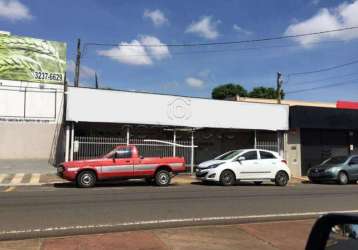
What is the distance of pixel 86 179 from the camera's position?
1903 cm

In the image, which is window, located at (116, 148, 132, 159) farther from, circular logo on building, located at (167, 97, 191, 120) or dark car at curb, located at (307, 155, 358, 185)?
dark car at curb, located at (307, 155, 358, 185)

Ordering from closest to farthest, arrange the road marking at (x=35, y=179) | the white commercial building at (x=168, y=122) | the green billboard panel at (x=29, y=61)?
the road marking at (x=35, y=179), the white commercial building at (x=168, y=122), the green billboard panel at (x=29, y=61)

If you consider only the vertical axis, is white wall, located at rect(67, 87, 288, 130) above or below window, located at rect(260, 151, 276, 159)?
above

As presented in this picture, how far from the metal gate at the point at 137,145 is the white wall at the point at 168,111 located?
1.04 m

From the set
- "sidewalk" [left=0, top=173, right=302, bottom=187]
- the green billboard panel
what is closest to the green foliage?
the green billboard panel

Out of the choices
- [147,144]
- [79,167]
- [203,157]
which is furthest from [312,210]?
[203,157]

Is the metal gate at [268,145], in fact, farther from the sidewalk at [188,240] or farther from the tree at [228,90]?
the tree at [228,90]

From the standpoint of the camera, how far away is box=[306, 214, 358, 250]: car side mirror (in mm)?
2652

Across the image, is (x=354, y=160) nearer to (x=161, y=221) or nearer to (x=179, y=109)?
(x=179, y=109)

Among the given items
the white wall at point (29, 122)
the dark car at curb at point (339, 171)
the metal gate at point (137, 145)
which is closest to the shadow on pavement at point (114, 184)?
the metal gate at point (137, 145)

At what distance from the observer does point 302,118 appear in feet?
98.9

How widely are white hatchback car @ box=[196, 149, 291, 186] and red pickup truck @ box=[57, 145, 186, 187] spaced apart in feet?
4.06

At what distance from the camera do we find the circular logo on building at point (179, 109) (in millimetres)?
26984

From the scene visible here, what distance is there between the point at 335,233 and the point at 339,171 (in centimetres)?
2321
